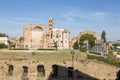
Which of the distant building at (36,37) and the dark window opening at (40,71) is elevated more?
the distant building at (36,37)

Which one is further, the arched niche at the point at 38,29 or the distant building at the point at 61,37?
the distant building at the point at 61,37

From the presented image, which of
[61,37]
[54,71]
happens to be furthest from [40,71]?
[61,37]

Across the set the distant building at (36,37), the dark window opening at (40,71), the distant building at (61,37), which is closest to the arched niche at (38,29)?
the distant building at (36,37)

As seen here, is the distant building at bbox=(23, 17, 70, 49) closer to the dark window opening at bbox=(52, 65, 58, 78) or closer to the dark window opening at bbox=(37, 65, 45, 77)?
the dark window opening at bbox=(37, 65, 45, 77)

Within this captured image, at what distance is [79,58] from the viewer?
43.3 m

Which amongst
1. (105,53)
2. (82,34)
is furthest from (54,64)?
(82,34)

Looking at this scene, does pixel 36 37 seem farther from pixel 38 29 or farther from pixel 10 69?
pixel 10 69

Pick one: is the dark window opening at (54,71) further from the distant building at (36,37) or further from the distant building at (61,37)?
the distant building at (61,37)

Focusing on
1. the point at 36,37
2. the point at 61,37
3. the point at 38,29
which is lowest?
the point at 36,37

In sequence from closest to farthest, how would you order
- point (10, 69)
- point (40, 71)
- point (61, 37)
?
1. point (40, 71)
2. point (10, 69)
3. point (61, 37)

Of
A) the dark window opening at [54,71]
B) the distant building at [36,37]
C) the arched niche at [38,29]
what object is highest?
the arched niche at [38,29]

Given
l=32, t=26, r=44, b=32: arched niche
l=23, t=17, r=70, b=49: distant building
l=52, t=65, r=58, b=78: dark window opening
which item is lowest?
l=52, t=65, r=58, b=78: dark window opening

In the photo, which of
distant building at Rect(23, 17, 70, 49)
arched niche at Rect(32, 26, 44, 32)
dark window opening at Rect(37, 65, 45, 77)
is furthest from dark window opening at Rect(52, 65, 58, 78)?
arched niche at Rect(32, 26, 44, 32)

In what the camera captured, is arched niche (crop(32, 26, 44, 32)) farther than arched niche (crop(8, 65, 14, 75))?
Yes
